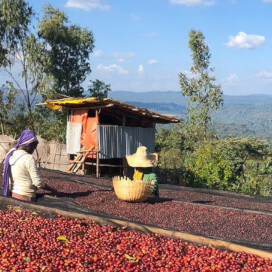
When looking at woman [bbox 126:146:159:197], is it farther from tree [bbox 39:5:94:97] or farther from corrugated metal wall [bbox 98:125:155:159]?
tree [bbox 39:5:94:97]

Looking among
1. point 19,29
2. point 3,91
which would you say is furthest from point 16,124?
point 19,29

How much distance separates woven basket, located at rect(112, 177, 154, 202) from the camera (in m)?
6.67

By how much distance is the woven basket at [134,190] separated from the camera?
667 centimetres

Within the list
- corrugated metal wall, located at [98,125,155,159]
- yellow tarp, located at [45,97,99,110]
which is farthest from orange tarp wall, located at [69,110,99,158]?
yellow tarp, located at [45,97,99,110]

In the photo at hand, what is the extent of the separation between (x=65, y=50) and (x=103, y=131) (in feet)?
40.2

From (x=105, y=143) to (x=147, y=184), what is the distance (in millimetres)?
8403

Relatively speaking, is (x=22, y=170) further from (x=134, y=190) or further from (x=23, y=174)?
(x=134, y=190)

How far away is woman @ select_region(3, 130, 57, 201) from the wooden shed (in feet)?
27.9

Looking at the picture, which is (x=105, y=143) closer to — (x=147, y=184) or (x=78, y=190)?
(x=78, y=190)

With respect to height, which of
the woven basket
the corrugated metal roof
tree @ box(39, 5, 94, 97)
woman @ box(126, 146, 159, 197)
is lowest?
the woven basket

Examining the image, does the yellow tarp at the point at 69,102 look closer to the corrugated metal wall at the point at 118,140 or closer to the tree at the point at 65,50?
the corrugated metal wall at the point at 118,140

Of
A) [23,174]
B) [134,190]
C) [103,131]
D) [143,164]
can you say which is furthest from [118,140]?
[23,174]

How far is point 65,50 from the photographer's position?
25766 mm

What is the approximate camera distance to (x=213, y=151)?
14906 mm
